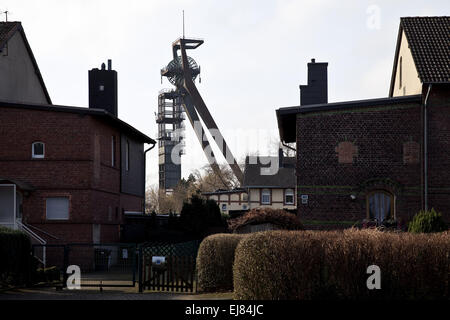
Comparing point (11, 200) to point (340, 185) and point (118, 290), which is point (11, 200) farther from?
point (340, 185)

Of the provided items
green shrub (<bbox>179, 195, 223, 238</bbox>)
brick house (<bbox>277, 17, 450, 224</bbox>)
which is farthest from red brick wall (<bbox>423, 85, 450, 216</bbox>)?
green shrub (<bbox>179, 195, 223, 238</bbox>)

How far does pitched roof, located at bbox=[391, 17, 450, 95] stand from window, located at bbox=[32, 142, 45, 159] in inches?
642

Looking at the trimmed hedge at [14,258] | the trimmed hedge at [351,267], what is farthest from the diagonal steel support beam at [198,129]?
the trimmed hedge at [351,267]

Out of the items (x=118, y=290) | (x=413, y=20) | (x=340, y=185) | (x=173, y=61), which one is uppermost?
(x=173, y=61)

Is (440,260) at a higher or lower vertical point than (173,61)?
lower

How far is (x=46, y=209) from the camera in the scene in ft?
105

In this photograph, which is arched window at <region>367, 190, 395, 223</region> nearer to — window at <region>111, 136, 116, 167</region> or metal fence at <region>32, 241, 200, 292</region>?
metal fence at <region>32, 241, 200, 292</region>

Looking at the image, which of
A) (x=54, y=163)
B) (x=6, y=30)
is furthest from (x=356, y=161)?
(x=6, y=30)

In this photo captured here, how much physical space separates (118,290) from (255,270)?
8480mm

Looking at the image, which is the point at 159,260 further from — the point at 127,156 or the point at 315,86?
the point at 127,156

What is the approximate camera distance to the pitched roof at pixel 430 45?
1077 inches

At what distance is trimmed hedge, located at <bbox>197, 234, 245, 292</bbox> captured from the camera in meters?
20.6

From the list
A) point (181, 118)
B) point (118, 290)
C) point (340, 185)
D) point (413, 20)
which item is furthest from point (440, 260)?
point (181, 118)

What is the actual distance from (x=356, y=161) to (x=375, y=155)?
2.51ft
